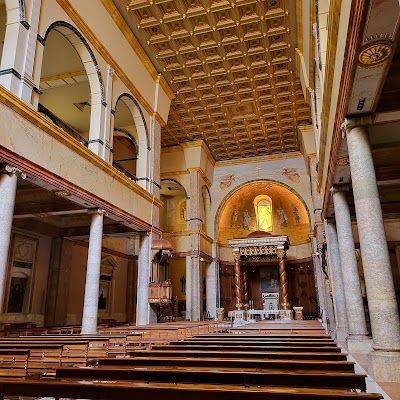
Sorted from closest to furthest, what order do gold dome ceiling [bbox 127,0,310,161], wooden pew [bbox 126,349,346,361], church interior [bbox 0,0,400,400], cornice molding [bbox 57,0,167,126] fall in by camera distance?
wooden pew [bbox 126,349,346,361] < church interior [bbox 0,0,400,400] < cornice molding [bbox 57,0,167,126] < gold dome ceiling [bbox 127,0,310,161]

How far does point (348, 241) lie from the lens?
8.18m

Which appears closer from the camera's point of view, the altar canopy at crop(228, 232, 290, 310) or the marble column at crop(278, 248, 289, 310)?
the marble column at crop(278, 248, 289, 310)

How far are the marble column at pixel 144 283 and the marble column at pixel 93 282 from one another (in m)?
3.23

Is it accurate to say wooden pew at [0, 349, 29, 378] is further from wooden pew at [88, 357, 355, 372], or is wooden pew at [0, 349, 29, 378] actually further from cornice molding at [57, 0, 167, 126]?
cornice molding at [57, 0, 167, 126]

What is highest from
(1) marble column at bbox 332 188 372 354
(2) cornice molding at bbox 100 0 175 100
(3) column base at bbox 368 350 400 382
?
(2) cornice molding at bbox 100 0 175 100

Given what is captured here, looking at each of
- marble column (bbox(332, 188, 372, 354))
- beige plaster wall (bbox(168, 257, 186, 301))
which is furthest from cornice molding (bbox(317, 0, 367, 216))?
beige plaster wall (bbox(168, 257, 186, 301))

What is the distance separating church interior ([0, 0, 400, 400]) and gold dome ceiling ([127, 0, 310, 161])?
0.27 ft

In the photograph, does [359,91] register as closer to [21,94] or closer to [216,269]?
[21,94]

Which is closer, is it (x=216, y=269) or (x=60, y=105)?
(x=60, y=105)

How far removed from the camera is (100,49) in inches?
468

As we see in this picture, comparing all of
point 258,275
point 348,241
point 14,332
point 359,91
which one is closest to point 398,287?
point 348,241

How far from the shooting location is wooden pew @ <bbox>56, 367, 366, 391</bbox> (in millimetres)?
2627

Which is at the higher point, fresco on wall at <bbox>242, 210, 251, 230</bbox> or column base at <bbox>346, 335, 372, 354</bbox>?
fresco on wall at <bbox>242, 210, 251, 230</bbox>

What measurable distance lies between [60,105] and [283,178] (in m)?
13.3
